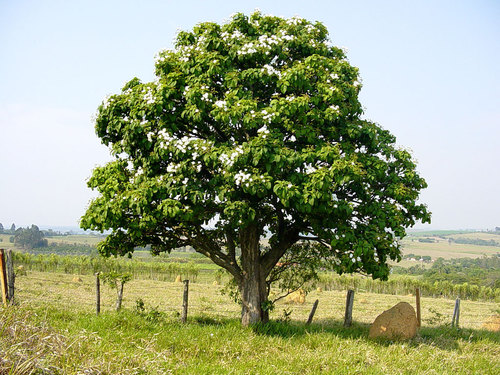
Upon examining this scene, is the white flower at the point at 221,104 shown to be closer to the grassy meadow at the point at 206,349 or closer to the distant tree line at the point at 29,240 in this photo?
the grassy meadow at the point at 206,349

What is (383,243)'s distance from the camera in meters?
12.8

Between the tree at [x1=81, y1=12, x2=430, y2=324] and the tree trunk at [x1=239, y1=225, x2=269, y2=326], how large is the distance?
0.04m

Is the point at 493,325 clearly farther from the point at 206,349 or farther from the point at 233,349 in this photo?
the point at 206,349

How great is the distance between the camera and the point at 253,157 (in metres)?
11.8

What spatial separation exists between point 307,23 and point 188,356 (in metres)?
12.0

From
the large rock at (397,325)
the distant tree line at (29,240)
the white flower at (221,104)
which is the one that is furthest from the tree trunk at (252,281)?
the distant tree line at (29,240)

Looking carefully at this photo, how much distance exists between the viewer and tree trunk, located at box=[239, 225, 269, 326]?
576 inches

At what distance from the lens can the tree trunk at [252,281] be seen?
14.6 m

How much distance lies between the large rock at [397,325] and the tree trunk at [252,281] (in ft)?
13.6

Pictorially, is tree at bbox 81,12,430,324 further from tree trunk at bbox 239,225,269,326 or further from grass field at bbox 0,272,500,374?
grass field at bbox 0,272,500,374

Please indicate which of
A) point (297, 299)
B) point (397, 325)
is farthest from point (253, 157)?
point (297, 299)

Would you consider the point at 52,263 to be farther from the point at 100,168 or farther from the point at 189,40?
the point at 189,40

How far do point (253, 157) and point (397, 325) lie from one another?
→ 8.19 metres

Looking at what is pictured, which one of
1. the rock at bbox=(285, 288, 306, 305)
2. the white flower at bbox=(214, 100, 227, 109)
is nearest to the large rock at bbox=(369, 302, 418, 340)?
the white flower at bbox=(214, 100, 227, 109)
